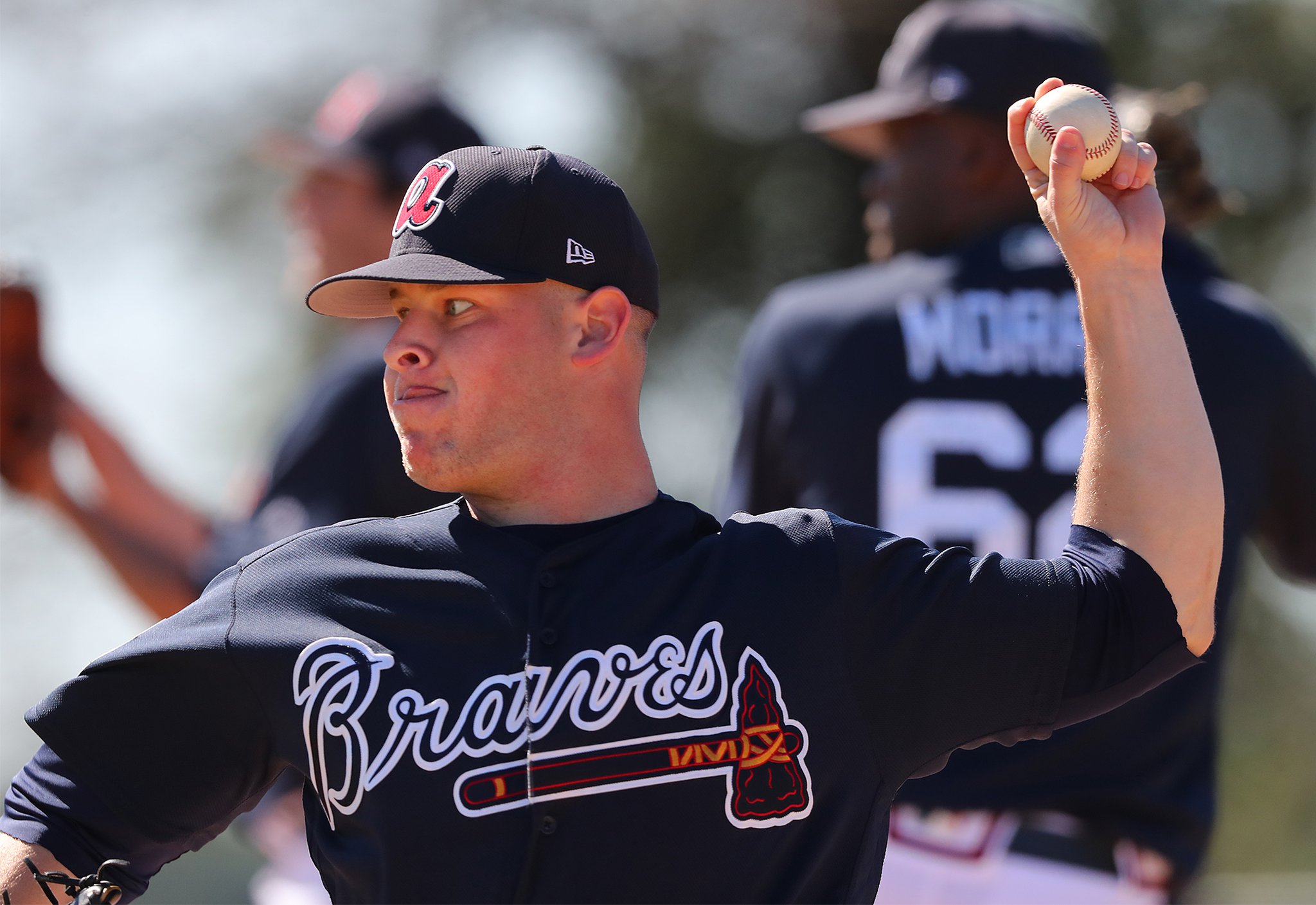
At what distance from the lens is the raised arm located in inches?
83.9

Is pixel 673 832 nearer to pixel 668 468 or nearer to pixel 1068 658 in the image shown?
pixel 1068 658

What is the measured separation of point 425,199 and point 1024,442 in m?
1.51

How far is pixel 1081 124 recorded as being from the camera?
212cm

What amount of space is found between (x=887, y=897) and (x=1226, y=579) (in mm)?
951

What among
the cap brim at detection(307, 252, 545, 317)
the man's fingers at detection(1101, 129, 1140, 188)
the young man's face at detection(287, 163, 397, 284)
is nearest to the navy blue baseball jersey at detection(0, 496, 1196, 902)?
the cap brim at detection(307, 252, 545, 317)

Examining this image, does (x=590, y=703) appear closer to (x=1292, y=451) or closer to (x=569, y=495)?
(x=569, y=495)

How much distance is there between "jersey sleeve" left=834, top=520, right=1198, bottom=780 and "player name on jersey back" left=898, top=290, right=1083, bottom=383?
1242 mm

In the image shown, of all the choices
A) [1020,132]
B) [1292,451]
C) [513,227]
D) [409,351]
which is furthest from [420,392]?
[1292,451]

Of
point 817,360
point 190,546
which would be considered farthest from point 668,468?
point 817,360

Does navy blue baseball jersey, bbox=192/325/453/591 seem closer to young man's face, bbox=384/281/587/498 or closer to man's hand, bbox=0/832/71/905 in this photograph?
young man's face, bbox=384/281/587/498

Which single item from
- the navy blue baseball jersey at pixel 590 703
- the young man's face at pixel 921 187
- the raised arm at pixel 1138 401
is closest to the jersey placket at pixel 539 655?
the navy blue baseball jersey at pixel 590 703

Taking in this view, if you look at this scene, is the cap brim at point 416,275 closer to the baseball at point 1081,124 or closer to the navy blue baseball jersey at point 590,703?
the navy blue baseball jersey at point 590,703

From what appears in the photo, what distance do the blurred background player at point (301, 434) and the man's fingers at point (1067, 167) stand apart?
6.52ft

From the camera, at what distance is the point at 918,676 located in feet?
6.95
